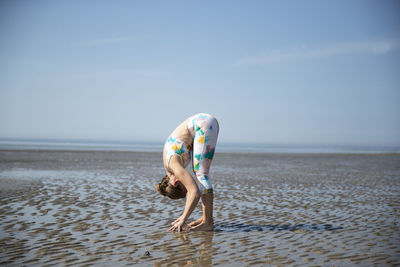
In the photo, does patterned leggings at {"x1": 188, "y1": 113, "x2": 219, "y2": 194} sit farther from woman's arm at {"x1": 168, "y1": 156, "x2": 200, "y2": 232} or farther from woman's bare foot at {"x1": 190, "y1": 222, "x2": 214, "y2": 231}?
woman's bare foot at {"x1": 190, "y1": 222, "x2": 214, "y2": 231}

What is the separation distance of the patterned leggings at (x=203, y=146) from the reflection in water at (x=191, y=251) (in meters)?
0.64

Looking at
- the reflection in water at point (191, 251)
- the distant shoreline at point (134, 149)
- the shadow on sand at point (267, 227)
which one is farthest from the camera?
the distant shoreline at point (134, 149)

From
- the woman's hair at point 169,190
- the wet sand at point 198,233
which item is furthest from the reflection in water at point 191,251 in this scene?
the woman's hair at point 169,190

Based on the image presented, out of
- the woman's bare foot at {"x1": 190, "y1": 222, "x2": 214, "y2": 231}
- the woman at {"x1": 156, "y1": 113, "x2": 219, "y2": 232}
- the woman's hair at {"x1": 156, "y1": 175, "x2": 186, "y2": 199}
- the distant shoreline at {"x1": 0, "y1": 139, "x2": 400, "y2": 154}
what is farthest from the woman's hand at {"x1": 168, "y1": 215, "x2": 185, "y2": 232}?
the distant shoreline at {"x1": 0, "y1": 139, "x2": 400, "y2": 154}

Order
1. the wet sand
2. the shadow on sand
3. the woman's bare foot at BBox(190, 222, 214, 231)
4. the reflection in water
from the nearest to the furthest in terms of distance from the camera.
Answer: the reflection in water → the wet sand → the woman's bare foot at BBox(190, 222, 214, 231) → the shadow on sand

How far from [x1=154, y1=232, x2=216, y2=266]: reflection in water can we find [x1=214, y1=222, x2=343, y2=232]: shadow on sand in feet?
1.45

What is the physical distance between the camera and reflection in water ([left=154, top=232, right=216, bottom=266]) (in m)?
3.65

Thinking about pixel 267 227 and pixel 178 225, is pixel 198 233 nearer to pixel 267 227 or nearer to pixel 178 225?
pixel 178 225

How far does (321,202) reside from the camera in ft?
24.6

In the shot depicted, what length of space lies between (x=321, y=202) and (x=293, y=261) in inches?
164

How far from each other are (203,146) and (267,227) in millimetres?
1609

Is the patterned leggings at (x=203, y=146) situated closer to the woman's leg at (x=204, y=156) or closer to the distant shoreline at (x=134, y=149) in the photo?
the woman's leg at (x=204, y=156)

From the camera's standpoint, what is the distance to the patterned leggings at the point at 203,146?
499 centimetres

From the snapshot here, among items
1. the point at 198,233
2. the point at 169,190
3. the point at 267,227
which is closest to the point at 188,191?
the point at 169,190
